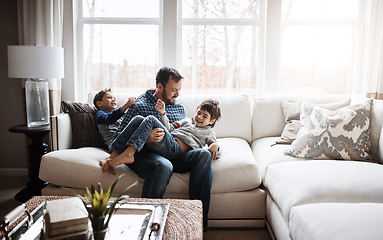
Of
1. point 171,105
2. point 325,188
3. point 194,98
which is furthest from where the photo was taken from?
point 194,98

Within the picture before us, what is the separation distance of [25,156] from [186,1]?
2.33m

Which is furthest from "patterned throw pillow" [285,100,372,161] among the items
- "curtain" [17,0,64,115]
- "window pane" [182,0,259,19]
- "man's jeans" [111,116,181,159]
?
"curtain" [17,0,64,115]

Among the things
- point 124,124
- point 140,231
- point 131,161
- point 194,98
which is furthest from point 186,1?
point 140,231

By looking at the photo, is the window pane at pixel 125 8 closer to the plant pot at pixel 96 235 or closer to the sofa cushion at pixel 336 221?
the sofa cushion at pixel 336 221

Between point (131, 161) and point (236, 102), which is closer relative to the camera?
point (131, 161)

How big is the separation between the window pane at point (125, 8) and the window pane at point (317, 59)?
1.38m

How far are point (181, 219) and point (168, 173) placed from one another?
70cm

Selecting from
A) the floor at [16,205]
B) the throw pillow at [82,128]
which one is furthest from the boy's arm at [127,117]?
the floor at [16,205]

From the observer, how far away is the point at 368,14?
10.9 ft

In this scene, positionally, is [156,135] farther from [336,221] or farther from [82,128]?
[336,221]

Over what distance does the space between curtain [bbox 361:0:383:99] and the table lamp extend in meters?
2.79

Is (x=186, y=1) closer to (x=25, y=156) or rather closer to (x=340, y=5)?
(x=340, y=5)

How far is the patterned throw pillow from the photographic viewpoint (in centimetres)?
236

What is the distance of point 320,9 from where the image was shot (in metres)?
3.47
